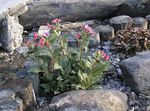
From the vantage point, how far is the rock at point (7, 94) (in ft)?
11.9

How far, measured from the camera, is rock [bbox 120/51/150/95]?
4023mm

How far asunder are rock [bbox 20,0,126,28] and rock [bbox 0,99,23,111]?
235 centimetres

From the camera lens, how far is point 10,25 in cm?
493

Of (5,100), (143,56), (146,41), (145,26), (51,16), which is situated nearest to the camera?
(5,100)

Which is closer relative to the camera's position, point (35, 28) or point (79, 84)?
point (79, 84)

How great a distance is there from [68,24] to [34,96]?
194 cm

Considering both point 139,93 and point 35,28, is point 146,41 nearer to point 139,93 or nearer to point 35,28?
point 139,93

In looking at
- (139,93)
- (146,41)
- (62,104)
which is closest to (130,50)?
(146,41)

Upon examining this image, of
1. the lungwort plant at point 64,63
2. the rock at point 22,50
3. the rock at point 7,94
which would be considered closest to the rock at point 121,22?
the rock at point 22,50

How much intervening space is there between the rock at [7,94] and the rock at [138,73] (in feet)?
4.10

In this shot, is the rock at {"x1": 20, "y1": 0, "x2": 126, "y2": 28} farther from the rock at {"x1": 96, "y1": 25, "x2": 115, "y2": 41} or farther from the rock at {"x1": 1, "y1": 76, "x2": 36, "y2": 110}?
the rock at {"x1": 1, "y1": 76, "x2": 36, "y2": 110}

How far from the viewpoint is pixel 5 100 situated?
353cm

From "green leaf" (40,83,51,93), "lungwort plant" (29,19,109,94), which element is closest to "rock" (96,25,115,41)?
"lungwort plant" (29,19,109,94)

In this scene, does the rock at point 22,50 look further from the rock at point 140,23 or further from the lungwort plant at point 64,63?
the rock at point 140,23
